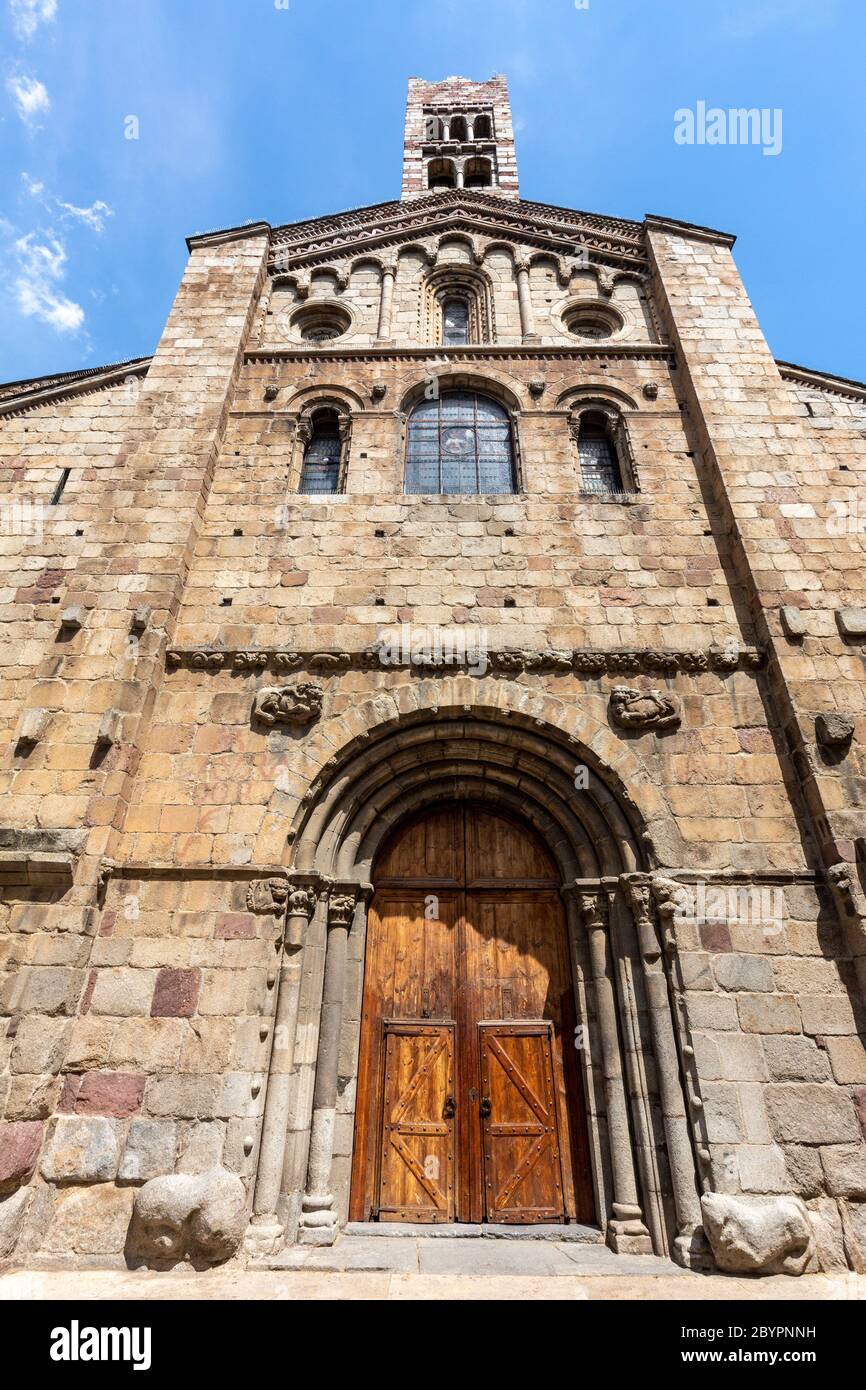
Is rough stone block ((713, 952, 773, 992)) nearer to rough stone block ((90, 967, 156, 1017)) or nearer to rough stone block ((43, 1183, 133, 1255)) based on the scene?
rough stone block ((90, 967, 156, 1017))

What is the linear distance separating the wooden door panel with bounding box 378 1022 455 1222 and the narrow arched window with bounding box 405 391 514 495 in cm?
640

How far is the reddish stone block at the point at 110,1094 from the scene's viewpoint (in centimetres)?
528

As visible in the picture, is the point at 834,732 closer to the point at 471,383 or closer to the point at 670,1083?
the point at 670,1083

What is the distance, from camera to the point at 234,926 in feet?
19.5

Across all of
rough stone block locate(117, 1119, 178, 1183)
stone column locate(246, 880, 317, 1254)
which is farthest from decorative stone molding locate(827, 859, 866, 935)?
rough stone block locate(117, 1119, 178, 1183)

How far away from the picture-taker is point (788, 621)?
7.09 m

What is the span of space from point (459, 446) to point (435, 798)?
4982 mm

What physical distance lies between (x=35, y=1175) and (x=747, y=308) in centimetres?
1284

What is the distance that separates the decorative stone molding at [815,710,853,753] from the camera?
249 inches

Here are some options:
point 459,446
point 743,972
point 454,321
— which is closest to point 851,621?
point 743,972

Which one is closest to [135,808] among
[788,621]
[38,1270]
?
[38,1270]

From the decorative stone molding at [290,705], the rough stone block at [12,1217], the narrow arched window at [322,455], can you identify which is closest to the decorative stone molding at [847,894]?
the decorative stone molding at [290,705]

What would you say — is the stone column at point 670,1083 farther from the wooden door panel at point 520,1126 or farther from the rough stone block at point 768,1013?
the wooden door panel at point 520,1126
